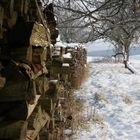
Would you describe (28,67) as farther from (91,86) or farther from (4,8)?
(91,86)

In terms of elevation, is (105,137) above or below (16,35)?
below

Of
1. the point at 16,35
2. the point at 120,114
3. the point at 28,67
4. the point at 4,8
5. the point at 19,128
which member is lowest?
the point at 120,114

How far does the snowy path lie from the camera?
27.0 feet

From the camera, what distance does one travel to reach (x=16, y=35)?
3236 millimetres

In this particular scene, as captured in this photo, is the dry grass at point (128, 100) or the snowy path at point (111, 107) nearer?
the snowy path at point (111, 107)

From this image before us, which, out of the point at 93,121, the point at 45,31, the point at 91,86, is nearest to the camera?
the point at 45,31

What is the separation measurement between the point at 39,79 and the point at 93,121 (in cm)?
541

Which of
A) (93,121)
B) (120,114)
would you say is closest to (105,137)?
(93,121)

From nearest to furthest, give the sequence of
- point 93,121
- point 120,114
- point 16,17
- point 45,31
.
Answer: point 16,17 → point 45,31 → point 93,121 → point 120,114

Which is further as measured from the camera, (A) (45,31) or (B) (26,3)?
(A) (45,31)

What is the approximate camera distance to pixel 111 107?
36.2 ft

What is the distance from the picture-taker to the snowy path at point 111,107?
8234mm

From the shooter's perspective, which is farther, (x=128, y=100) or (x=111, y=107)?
(x=128, y=100)

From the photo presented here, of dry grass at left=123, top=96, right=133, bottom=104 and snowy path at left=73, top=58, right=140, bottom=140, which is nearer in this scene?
snowy path at left=73, top=58, right=140, bottom=140
